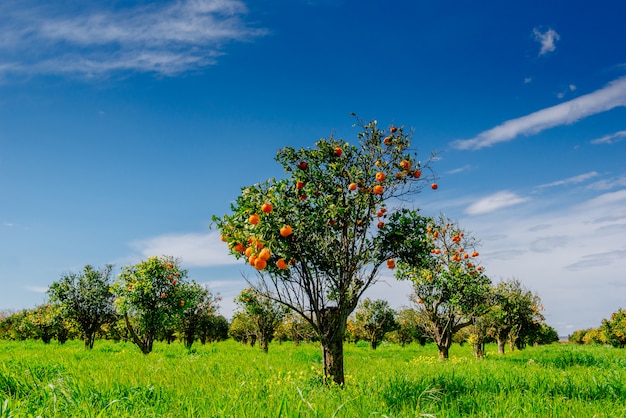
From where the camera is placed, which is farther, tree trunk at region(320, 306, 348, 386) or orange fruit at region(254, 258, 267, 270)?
tree trunk at region(320, 306, 348, 386)

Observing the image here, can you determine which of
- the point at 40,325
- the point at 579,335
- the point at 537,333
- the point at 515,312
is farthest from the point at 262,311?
the point at 579,335

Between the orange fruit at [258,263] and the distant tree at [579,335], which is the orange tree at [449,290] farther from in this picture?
the distant tree at [579,335]

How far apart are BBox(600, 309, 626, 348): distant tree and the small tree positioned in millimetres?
58651

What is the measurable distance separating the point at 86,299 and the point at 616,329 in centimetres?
6310

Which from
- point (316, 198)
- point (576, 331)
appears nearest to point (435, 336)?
point (316, 198)

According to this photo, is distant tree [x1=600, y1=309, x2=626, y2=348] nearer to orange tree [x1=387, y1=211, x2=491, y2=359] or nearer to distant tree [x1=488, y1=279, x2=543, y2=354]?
distant tree [x1=488, y1=279, x2=543, y2=354]

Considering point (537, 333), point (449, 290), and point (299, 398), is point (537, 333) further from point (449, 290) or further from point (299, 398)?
point (299, 398)

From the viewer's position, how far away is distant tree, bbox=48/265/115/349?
24781 mm

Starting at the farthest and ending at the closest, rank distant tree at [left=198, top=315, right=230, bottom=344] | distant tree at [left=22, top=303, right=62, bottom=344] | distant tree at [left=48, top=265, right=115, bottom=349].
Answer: distant tree at [left=198, top=315, right=230, bottom=344], distant tree at [left=22, top=303, right=62, bottom=344], distant tree at [left=48, top=265, right=115, bottom=349]

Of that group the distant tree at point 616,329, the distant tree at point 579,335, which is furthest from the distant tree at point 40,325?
the distant tree at point 579,335

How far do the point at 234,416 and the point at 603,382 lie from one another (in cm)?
804

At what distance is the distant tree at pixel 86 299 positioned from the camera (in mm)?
24781

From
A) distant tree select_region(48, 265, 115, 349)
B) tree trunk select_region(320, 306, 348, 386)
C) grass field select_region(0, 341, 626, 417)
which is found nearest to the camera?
grass field select_region(0, 341, 626, 417)

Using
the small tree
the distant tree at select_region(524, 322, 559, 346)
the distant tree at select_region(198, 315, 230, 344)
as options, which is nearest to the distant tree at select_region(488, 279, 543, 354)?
the distant tree at select_region(524, 322, 559, 346)
